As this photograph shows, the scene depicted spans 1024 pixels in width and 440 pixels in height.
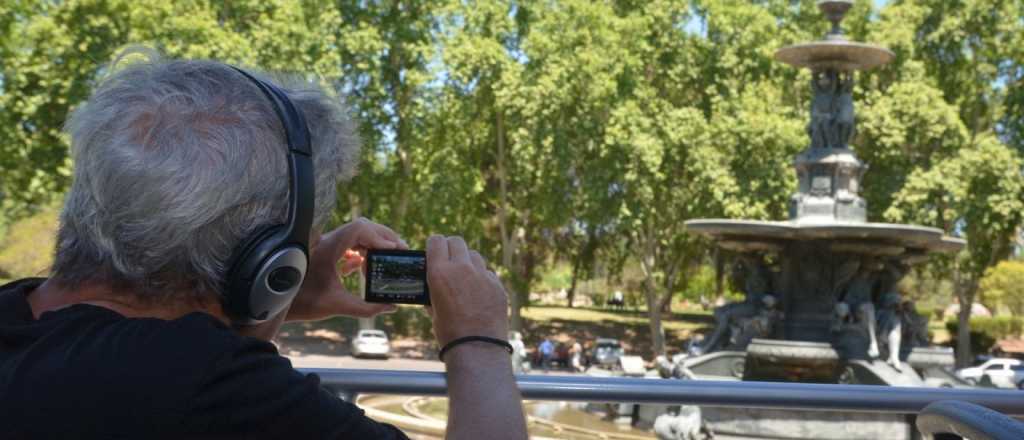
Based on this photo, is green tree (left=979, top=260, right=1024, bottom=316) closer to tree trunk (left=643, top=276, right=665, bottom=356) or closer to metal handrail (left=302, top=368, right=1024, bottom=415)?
tree trunk (left=643, top=276, right=665, bottom=356)

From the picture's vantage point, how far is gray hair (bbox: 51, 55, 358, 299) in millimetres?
1457

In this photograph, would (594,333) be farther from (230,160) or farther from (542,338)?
(230,160)

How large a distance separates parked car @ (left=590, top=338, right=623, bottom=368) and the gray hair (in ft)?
99.3

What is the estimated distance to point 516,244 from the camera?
121 feet

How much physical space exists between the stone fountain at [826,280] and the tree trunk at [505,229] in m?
18.5

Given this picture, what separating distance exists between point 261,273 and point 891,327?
13305 mm

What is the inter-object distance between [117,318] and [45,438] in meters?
0.18

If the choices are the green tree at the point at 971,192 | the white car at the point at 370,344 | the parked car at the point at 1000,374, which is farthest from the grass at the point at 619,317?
the parked car at the point at 1000,374

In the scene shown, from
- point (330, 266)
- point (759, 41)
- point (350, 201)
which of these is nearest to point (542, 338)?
point (350, 201)

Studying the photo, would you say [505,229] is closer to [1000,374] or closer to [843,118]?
[1000,374]

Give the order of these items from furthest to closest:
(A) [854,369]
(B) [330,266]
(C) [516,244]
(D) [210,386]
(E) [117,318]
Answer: (C) [516,244]
(A) [854,369]
(B) [330,266]
(E) [117,318]
(D) [210,386]

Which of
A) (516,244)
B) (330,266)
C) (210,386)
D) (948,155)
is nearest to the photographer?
(210,386)

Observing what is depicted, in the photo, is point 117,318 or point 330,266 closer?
point 117,318

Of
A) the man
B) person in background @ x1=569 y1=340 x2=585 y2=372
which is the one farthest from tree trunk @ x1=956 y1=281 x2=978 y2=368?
the man
